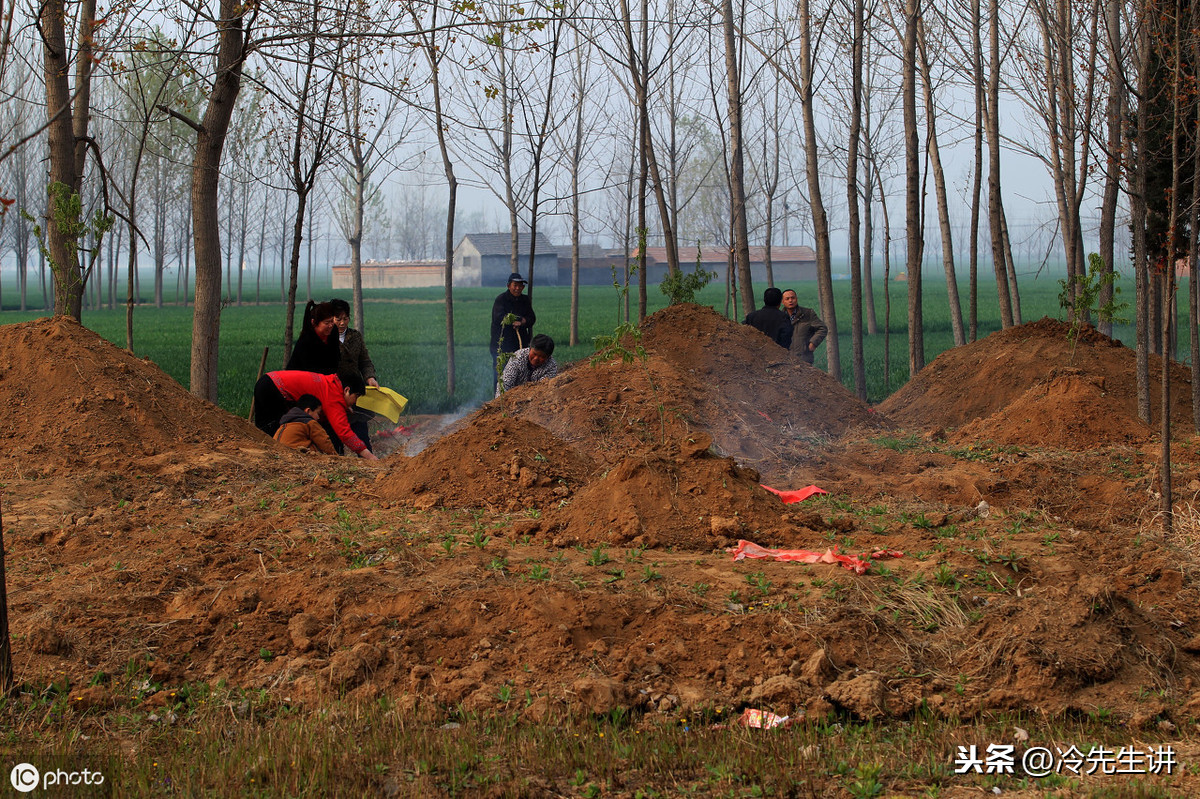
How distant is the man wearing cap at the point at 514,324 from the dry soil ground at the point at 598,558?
2.73 metres

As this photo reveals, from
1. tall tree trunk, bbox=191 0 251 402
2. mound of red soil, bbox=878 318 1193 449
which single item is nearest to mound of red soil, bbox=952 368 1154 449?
mound of red soil, bbox=878 318 1193 449

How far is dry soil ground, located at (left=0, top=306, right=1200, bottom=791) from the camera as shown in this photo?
12.5ft

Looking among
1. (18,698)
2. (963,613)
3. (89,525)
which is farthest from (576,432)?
(18,698)

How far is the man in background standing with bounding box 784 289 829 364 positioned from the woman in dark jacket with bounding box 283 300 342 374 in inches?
235

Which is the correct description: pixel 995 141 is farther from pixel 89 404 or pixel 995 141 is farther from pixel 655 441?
pixel 89 404

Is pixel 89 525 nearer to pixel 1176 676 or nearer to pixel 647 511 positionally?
pixel 647 511

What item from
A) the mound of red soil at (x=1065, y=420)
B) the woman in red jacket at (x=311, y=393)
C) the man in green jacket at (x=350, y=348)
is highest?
the man in green jacket at (x=350, y=348)

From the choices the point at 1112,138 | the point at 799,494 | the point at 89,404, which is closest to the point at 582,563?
the point at 799,494

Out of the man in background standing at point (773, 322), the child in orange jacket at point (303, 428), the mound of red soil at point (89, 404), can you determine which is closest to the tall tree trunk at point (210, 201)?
the mound of red soil at point (89, 404)

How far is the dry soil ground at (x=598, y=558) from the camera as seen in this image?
12.5ft

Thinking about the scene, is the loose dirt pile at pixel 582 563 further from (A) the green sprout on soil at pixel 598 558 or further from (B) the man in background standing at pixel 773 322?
(B) the man in background standing at pixel 773 322

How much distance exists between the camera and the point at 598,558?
4883 mm

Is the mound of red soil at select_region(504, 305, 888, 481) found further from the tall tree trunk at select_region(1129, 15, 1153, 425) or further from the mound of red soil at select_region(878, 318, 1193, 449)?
the tall tree trunk at select_region(1129, 15, 1153, 425)

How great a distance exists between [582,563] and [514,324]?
21.7 feet
